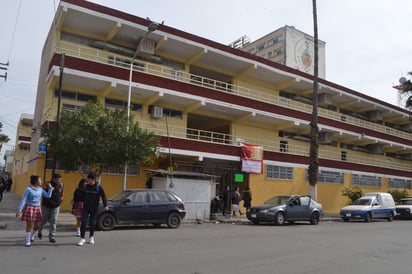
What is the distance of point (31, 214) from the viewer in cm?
997

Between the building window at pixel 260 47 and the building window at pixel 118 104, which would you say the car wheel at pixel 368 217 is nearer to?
the building window at pixel 118 104

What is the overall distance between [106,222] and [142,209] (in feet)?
4.83

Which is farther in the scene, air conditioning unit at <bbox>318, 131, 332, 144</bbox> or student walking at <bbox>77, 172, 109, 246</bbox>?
air conditioning unit at <bbox>318, 131, 332, 144</bbox>

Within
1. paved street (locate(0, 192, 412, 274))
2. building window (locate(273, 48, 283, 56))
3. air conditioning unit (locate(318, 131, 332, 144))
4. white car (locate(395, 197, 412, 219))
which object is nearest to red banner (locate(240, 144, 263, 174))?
white car (locate(395, 197, 412, 219))

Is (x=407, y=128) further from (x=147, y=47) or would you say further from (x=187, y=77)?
(x=147, y=47)

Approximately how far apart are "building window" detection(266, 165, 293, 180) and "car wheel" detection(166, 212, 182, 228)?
42.8 feet

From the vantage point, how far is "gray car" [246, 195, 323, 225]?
1853cm

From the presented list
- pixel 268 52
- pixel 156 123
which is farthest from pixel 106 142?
pixel 268 52

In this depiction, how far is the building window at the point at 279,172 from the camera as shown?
91.4 feet

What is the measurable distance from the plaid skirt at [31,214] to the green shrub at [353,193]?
27517mm

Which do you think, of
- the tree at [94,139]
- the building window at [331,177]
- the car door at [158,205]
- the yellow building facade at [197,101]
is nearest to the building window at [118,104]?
the yellow building facade at [197,101]

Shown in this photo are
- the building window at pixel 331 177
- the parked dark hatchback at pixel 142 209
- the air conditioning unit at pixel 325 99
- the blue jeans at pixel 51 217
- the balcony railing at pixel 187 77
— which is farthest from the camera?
the air conditioning unit at pixel 325 99

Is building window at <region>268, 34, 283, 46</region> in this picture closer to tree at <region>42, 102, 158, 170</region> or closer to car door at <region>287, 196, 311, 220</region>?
car door at <region>287, 196, 311, 220</region>

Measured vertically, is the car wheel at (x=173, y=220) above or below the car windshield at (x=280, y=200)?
below
